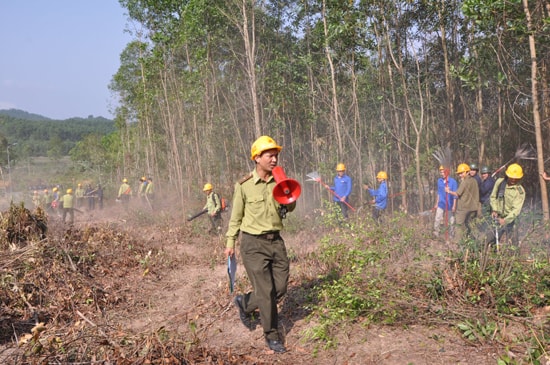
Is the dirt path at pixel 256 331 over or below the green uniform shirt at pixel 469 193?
below

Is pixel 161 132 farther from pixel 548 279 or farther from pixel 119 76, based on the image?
pixel 548 279

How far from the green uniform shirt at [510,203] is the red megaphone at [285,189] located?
13.9ft

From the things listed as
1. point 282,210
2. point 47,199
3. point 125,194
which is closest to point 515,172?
point 282,210

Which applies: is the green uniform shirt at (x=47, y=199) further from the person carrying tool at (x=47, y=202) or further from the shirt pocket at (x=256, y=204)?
the shirt pocket at (x=256, y=204)

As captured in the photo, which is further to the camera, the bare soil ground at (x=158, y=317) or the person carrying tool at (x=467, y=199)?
the person carrying tool at (x=467, y=199)

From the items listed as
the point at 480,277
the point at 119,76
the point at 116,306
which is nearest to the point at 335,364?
the point at 480,277

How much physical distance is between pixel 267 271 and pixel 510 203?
465 centimetres

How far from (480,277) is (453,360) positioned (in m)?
1.10

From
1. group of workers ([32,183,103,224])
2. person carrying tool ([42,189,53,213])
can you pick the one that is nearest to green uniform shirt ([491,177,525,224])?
group of workers ([32,183,103,224])

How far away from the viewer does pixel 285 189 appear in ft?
15.2

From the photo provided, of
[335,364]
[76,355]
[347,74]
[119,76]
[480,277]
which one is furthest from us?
[119,76]

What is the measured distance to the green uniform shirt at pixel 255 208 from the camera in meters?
4.80

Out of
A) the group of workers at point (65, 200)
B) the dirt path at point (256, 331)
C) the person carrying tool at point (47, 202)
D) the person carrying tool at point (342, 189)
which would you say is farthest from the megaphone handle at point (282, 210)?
the person carrying tool at point (47, 202)

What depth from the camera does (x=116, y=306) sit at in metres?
6.74
